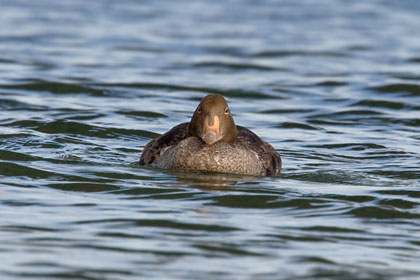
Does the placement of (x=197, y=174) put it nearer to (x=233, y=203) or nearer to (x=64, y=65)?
(x=233, y=203)

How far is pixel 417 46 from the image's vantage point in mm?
27047

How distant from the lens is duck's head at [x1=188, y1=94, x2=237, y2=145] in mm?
11383

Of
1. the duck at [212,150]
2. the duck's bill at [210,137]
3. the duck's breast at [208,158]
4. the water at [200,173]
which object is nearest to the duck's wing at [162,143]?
the duck at [212,150]

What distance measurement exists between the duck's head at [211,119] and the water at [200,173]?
18.2 inches

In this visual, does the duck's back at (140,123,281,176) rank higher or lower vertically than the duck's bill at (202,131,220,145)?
lower

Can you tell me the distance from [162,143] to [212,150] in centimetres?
83

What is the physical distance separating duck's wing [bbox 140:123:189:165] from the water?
0.23m

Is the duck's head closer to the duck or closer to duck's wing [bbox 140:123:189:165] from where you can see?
the duck

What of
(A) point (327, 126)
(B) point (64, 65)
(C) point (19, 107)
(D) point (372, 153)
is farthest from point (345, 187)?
(B) point (64, 65)

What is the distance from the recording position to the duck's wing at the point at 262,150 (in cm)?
1195

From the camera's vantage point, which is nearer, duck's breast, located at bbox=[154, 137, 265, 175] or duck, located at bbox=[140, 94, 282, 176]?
duck, located at bbox=[140, 94, 282, 176]

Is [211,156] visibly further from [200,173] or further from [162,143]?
[162,143]

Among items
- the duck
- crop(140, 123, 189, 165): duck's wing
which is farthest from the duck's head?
crop(140, 123, 189, 165): duck's wing

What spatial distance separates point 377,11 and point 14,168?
990 inches
